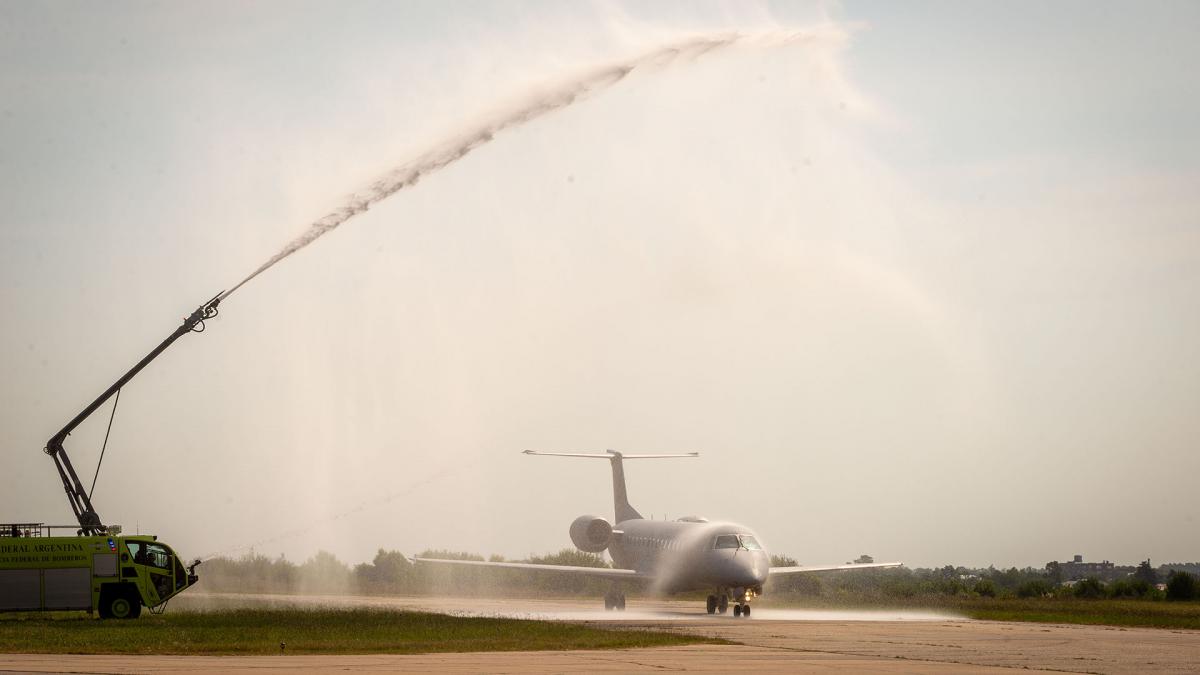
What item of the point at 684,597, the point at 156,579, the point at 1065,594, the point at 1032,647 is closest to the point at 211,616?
the point at 156,579

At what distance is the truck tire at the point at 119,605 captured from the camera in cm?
4197

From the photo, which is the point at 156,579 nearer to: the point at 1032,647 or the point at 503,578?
the point at 1032,647

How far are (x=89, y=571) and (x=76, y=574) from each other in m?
0.39

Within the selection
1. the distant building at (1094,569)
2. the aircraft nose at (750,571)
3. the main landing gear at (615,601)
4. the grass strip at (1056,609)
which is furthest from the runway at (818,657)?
the distant building at (1094,569)

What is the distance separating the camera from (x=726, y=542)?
54.6 m

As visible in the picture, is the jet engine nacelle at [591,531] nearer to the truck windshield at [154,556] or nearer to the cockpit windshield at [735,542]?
the cockpit windshield at [735,542]

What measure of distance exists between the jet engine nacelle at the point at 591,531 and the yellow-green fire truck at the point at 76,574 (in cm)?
2596

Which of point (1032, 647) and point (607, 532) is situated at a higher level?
point (607, 532)

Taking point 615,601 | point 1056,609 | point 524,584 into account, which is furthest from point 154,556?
point 524,584

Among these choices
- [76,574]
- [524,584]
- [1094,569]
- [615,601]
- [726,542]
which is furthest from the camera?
[1094,569]

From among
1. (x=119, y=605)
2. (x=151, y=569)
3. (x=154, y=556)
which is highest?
(x=154, y=556)

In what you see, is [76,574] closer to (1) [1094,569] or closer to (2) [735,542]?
(2) [735,542]

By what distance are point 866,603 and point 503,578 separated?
3622 centimetres

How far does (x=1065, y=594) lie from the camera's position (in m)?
80.8
